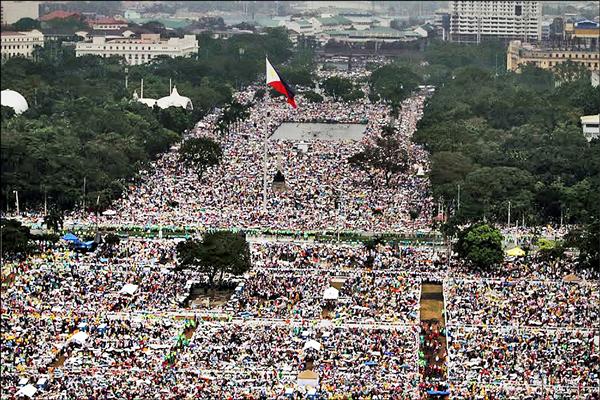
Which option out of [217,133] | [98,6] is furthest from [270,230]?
[98,6]

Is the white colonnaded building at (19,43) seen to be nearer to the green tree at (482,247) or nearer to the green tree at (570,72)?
the green tree at (570,72)

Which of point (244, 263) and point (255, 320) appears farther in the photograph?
point (244, 263)

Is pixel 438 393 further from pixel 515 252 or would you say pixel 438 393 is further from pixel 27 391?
pixel 515 252

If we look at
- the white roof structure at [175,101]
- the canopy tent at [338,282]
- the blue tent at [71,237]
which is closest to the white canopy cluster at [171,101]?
the white roof structure at [175,101]

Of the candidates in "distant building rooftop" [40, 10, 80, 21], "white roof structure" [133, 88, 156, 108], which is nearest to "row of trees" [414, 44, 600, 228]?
"white roof structure" [133, 88, 156, 108]

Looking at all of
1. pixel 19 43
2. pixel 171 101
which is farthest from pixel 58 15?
pixel 171 101

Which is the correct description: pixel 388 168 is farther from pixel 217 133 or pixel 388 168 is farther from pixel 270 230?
pixel 217 133
